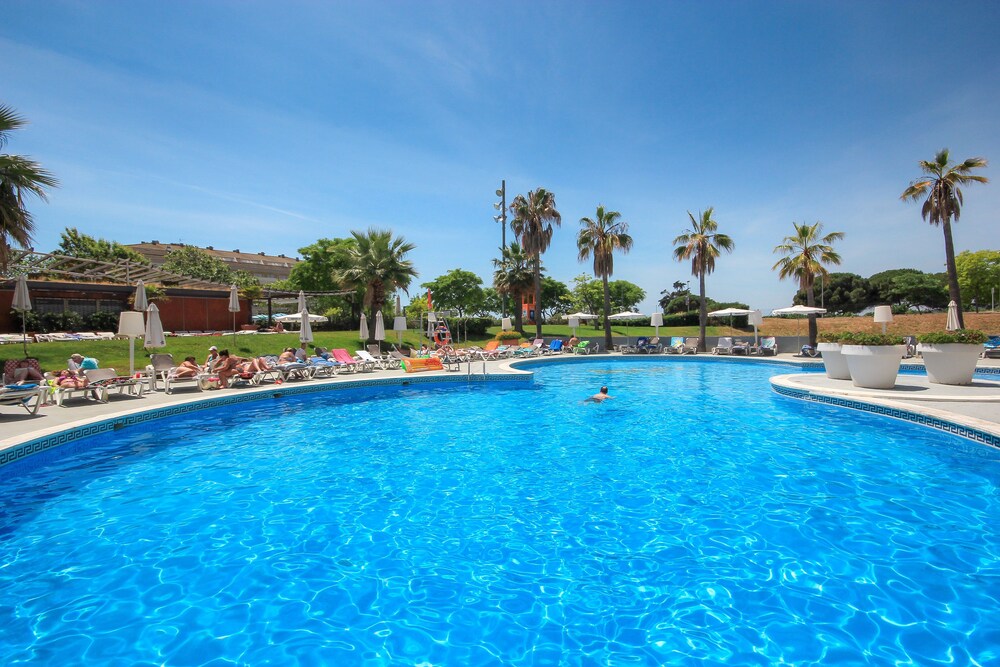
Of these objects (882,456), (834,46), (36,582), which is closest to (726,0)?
(834,46)

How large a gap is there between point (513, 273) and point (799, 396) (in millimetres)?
24482

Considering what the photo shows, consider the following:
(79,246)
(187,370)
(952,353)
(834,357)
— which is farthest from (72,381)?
(79,246)

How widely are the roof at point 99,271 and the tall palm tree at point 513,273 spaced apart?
1897 cm

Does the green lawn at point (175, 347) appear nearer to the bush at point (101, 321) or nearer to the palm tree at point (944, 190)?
the bush at point (101, 321)

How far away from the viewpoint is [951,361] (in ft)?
36.0

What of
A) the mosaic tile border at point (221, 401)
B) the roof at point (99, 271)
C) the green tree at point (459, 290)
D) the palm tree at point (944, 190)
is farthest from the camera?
the green tree at point (459, 290)

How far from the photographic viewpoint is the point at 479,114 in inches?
661

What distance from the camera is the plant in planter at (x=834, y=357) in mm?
12633

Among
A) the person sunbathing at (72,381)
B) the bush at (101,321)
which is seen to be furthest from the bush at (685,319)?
the bush at (101,321)

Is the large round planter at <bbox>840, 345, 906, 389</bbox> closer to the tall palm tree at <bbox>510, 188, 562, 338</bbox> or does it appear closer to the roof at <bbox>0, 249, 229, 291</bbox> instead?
the tall palm tree at <bbox>510, 188, 562, 338</bbox>

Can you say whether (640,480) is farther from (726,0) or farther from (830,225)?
(830,225)

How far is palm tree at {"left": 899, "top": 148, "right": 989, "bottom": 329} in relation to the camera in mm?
19531

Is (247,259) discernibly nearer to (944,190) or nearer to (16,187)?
(16,187)

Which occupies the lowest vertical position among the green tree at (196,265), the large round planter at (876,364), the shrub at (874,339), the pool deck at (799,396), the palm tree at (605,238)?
the pool deck at (799,396)
